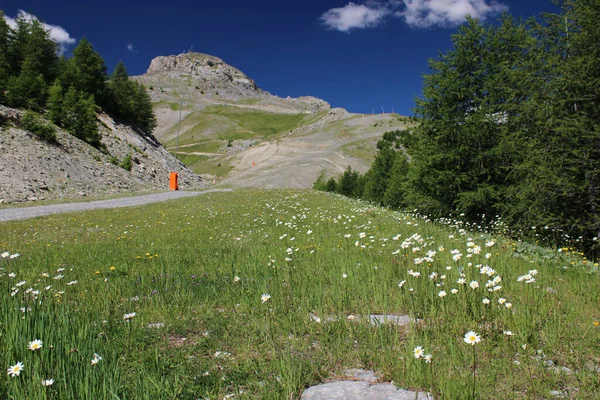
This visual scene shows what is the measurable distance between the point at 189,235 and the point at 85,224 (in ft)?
22.6

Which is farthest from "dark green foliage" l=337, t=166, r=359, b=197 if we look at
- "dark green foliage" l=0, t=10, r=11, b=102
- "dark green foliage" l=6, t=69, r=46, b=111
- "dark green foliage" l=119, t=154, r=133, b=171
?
"dark green foliage" l=0, t=10, r=11, b=102

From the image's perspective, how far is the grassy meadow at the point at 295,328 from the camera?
2596mm

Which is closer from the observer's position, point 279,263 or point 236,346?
point 236,346

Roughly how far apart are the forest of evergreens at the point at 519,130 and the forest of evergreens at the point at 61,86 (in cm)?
3917

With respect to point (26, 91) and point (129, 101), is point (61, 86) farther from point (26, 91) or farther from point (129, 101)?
point (129, 101)

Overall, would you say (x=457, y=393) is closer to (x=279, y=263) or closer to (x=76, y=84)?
(x=279, y=263)

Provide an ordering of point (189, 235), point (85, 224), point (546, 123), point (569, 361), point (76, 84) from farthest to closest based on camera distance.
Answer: point (76, 84) → point (85, 224) → point (546, 123) → point (189, 235) → point (569, 361)

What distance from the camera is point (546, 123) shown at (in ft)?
42.5

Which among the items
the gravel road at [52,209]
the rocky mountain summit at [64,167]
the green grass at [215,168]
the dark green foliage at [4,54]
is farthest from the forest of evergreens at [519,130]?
the green grass at [215,168]

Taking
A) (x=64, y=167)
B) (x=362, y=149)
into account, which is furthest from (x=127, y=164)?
(x=362, y=149)

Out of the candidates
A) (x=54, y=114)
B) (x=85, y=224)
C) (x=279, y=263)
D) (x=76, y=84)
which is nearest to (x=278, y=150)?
(x=76, y=84)

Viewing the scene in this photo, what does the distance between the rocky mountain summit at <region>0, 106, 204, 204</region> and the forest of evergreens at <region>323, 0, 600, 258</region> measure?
1188 inches

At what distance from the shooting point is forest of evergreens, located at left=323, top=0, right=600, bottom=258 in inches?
472

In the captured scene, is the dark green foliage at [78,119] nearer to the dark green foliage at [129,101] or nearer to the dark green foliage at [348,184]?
the dark green foliage at [129,101]
